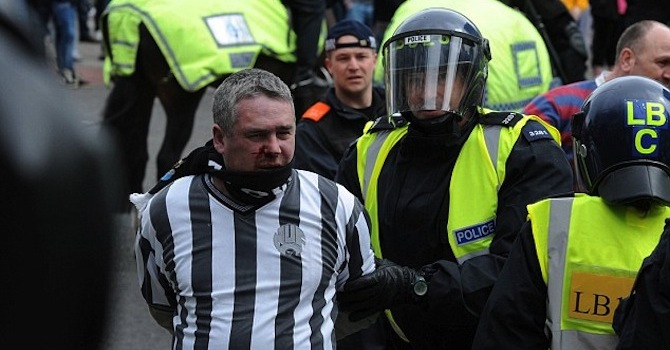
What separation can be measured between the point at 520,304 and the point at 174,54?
5.18m

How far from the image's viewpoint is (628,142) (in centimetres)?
283

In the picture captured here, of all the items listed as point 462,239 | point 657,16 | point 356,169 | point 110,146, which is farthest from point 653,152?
point 657,16

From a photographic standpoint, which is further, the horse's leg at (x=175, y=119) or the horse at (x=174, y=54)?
the horse's leg at (x=175, y=119)

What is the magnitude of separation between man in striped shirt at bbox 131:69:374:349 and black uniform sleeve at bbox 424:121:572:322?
0.21 m

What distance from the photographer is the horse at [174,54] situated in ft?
25.2

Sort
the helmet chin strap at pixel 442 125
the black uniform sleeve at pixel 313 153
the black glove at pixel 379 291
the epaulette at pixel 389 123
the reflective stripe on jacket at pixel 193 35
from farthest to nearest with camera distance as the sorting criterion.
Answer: the reflective stripe on jacket at pixel 193 35 → the black uniform sleeve at pixel 313 153 → the epaulette at pixel 389 123 → the helmet chin strap at pixel 442 125 → the black glove at pixel 379 291

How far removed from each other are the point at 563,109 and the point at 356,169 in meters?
1.58

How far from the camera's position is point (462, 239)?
11.3ft

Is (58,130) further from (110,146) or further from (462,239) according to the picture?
(462,239)

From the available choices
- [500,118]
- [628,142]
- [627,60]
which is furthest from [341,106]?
[628,142]

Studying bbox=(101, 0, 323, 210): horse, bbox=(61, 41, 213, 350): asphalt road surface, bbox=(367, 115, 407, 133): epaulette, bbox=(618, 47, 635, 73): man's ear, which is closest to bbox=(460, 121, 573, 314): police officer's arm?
bbox=(367, 115, 407, 133): epaulette

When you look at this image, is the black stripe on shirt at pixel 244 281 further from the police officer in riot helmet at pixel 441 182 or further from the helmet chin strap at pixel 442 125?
the helmet chin strap at pixel 442 125

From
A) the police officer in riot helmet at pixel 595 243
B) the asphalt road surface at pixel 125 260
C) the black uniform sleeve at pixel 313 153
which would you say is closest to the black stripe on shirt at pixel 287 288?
the asphalt road surface at pixel 125 260

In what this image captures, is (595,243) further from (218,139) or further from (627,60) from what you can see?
(627,60)
